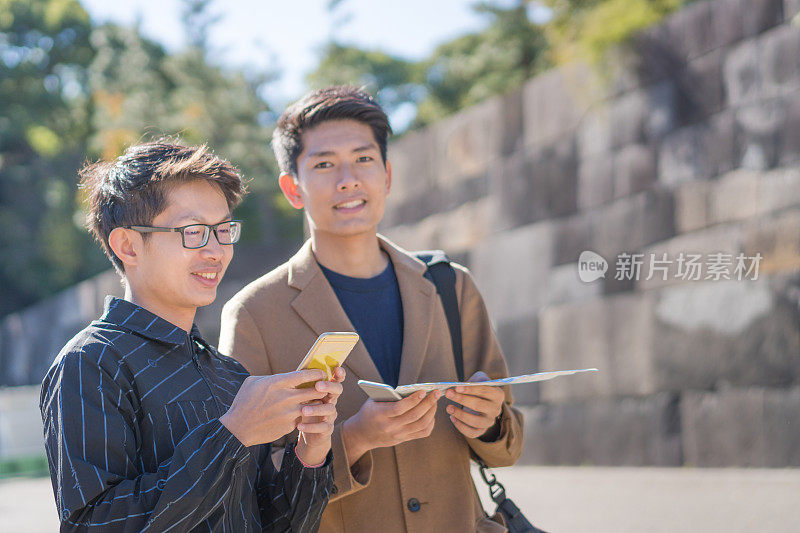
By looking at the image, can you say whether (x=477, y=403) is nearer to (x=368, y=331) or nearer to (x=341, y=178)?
(x=368, y=331)

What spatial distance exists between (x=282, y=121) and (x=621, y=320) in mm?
4667

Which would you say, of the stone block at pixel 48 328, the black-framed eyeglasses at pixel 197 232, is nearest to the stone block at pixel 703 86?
the black-framed eyeglasses at pixel 197 232

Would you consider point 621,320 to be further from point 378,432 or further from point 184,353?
point 184,353

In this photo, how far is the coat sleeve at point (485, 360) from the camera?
2918 mm

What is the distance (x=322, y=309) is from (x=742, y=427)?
4157 millimetres

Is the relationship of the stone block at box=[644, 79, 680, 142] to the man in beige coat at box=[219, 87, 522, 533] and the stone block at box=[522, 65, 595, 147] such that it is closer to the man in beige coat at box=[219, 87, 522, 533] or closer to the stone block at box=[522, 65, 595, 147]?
the stone block at box=[522, 65, 595, 147]

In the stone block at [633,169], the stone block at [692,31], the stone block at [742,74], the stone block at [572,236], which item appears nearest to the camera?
the stone block at [742,74]

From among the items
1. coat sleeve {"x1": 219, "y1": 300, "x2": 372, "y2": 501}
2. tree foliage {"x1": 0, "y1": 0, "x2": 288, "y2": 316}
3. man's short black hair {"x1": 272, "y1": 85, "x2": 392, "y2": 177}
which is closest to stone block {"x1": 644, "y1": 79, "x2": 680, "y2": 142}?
man's short black hair {"x1": 272, "y1": 85, "x2": 392, "y2": 177}

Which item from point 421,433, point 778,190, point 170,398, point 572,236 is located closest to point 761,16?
point 778,190

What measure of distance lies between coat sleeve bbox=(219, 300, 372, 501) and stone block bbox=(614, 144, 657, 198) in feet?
16.3

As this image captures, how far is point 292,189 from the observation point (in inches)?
128

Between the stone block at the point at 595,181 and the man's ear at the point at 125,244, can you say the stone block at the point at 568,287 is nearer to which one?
the stone block at the point at 595,181

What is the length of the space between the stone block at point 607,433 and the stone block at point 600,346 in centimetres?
11

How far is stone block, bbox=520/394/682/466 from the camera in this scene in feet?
21.9
